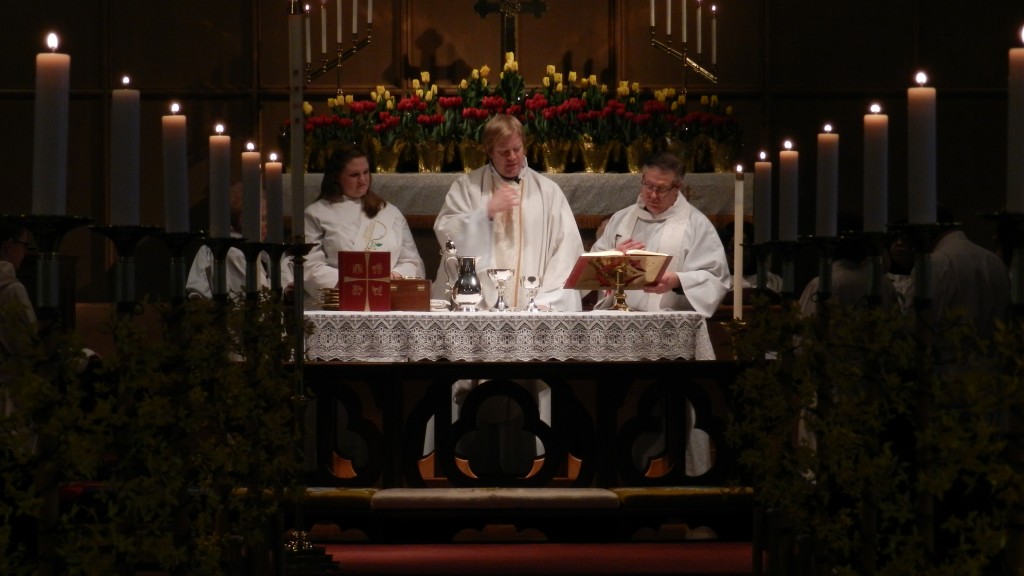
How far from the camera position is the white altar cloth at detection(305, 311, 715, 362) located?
5.98 m

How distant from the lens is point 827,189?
3896 mm

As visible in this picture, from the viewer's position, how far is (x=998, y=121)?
9.50 m

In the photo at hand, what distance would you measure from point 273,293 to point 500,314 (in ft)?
6.84

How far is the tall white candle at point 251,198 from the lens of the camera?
165 inches

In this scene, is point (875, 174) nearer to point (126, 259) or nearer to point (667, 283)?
point (126, 259)

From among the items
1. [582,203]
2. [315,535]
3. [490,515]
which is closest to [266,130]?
[582,203]

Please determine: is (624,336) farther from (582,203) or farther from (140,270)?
(140,270)

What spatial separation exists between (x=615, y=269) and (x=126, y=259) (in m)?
3.71

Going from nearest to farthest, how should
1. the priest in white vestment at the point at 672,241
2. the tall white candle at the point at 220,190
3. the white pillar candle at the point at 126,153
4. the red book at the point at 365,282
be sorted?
the white pillar candle at the point at 126,153, the tall white candle at the point at 220,190, the red book at the point at 365,282, the priest in white vestment at the point at 672,241

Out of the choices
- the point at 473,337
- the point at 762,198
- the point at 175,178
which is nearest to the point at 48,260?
the point at 175,178

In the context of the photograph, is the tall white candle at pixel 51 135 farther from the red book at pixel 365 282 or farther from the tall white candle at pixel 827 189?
the red book at pixel 365 282

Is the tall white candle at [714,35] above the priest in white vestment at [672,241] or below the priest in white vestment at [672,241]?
above

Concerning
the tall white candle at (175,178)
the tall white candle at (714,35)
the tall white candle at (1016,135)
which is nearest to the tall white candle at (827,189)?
the tall white candle at (1016,135)

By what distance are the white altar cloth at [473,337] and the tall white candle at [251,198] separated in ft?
5.76
